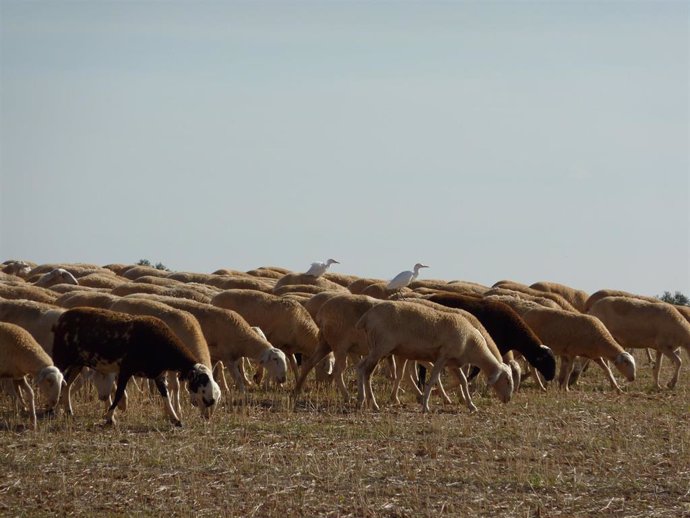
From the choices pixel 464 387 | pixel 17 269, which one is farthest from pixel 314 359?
pixel 17 269

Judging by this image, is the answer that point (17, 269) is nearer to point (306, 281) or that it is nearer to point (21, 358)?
point (306, 281)

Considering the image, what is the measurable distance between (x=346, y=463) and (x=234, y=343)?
685 centimetres

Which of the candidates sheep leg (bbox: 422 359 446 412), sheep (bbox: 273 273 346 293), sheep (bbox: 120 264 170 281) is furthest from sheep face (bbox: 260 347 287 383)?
sheep (bbox: 120 264 170 281)

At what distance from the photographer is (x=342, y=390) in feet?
65.8

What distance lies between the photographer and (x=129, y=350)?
56.3ft

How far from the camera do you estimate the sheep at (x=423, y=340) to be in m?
19.1

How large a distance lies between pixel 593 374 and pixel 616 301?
1.95m

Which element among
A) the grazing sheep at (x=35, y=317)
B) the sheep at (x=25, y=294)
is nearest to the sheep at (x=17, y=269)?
the sheep at (x=25, y=294)

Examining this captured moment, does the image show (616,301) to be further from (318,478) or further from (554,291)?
(318,478)

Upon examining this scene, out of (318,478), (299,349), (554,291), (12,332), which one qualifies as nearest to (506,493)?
(318,478)

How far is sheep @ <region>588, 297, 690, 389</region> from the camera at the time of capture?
2444 cm

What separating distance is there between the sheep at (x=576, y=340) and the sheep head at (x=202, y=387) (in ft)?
27.1

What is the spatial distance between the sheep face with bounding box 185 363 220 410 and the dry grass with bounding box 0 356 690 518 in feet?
1.13

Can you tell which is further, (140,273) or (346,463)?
(140,273)
